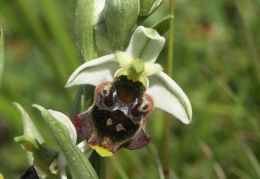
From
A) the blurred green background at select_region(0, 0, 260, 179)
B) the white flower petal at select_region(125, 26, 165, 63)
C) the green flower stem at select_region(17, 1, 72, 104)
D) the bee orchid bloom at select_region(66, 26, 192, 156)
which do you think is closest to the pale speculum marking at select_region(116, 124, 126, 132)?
the bee orchid bloom at select_region(66, 26, 192, 156)

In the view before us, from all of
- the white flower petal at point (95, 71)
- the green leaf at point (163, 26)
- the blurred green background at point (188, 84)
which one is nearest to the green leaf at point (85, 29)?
the white flower petal at point (95, 71)

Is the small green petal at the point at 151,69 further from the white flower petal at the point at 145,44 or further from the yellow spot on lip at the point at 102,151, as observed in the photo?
the yellow spot on lip at the point at 102,151

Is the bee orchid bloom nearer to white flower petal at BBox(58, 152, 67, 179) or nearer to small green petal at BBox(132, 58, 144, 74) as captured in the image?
small green petal at BBox(132, 58, 144, 74)

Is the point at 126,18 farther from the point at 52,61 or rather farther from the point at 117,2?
the point at 52,61

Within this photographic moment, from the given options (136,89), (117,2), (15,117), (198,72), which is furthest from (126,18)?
(198,72)

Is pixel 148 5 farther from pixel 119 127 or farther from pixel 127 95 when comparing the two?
pixel 119 127

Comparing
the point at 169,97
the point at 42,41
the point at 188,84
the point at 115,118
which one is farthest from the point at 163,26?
the point at 188,84
